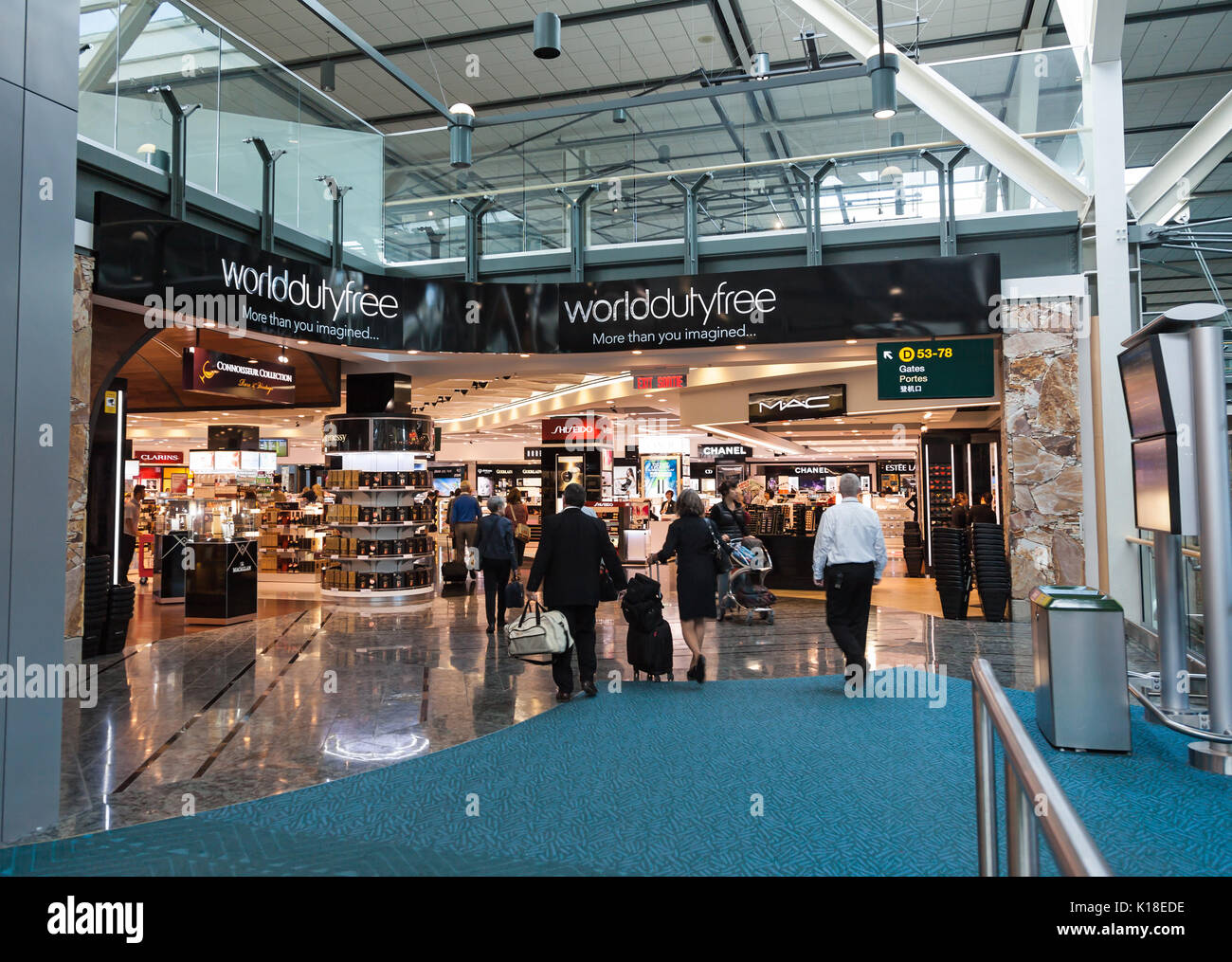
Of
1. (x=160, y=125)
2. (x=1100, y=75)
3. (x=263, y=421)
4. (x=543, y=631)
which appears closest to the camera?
(x=543, y=631)

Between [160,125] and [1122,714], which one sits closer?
[1122,714]

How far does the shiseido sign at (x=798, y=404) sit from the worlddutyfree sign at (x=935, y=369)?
2.88m

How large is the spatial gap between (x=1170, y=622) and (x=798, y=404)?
881 cm

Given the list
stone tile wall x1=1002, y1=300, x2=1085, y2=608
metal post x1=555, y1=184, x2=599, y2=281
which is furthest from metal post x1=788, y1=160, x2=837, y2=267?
metal post x1=555, y1=184, x2=599, y2=281

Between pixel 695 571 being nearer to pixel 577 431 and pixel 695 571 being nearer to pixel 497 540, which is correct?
pixel 497 540

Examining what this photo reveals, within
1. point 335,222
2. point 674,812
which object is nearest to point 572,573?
point 674,812

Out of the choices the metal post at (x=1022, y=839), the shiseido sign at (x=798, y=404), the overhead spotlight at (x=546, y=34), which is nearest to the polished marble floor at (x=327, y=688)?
the shiseido sign at (x=798, y=404)

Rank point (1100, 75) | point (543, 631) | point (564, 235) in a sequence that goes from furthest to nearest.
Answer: point (564, 235), point (1100, 75), point (543, 631)

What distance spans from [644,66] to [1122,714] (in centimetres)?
1397

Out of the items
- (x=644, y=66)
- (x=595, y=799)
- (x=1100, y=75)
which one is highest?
(x=644, y=66)

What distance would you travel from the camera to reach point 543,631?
621 centimetres

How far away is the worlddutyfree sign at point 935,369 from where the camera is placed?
10.4 m

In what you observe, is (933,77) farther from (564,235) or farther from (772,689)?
(772,689)

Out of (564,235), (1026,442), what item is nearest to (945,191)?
(1026,442)
